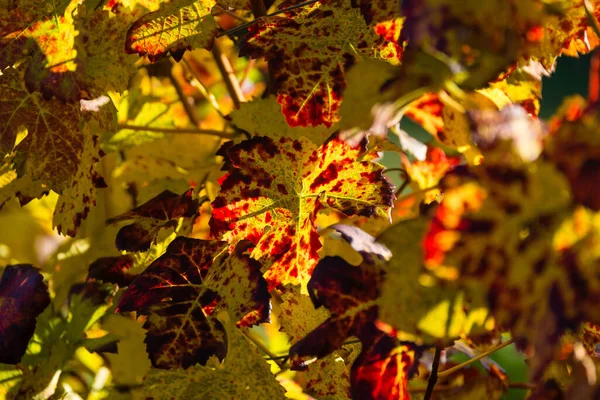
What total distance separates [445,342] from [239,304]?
255 millimetres

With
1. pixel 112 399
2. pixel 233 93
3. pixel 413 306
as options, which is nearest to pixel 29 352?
pixel 112 399

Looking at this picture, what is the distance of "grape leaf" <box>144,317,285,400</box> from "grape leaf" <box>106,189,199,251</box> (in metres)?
0.12

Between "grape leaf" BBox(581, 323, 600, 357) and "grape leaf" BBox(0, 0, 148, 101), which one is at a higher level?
"grape leaf" BBox(0, 0, 148, 101)

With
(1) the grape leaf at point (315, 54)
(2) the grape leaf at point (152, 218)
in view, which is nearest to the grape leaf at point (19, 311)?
(2) the grape leaf at point (152, 218)

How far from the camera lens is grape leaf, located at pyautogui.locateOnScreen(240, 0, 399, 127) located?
2.26ft

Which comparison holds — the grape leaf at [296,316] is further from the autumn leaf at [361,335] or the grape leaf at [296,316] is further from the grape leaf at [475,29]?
the grape leaf at [475,29]

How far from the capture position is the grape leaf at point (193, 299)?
0.63 m

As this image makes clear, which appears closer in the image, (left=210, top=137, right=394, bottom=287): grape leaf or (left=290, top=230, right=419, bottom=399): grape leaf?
(left=290, top=230, right=419, bottom=399): grape leaf

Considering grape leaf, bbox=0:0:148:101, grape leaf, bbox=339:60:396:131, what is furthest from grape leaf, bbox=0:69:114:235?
grape leaf, bbox=339:60:396:131

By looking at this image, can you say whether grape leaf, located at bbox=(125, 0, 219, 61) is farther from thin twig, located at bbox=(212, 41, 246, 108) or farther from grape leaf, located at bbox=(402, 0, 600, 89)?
grape leaf, located at bbox=(402, 0, 600, 89)

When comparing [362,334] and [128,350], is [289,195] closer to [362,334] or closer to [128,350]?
[362,334]

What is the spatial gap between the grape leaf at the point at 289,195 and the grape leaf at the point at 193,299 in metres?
0.03

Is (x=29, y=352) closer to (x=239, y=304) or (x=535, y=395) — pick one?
(x=239, y=304)

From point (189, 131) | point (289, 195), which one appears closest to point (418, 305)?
point (289, 195)
